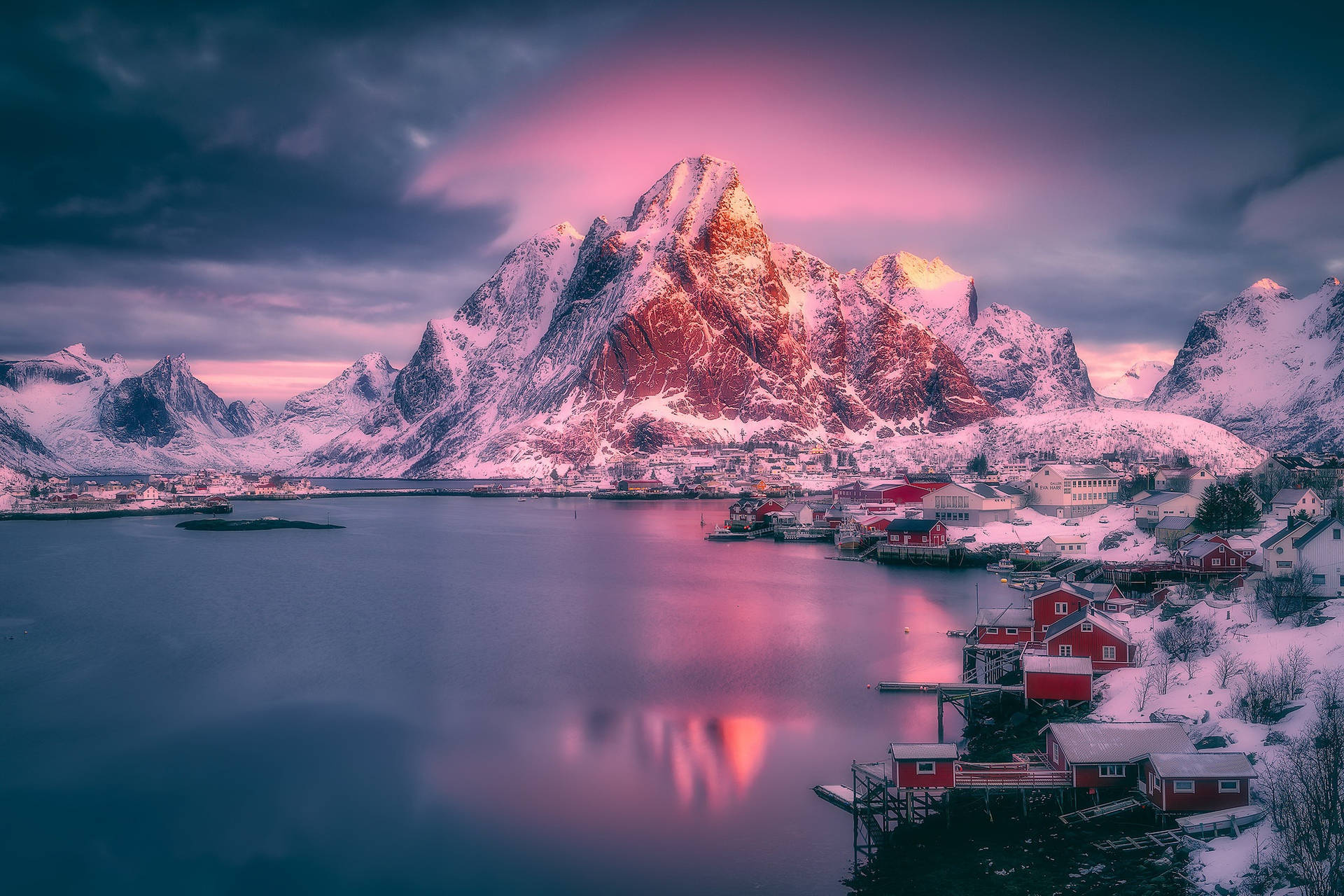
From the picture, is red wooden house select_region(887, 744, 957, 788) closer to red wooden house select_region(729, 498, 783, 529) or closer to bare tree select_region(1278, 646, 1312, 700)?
bare tree select_region(1278, 646, 1312, 700)

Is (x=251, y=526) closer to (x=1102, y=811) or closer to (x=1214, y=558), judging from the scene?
(x=1214, y=558)

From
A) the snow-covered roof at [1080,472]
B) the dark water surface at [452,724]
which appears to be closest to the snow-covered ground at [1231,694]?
the dark water surface at [452,724]

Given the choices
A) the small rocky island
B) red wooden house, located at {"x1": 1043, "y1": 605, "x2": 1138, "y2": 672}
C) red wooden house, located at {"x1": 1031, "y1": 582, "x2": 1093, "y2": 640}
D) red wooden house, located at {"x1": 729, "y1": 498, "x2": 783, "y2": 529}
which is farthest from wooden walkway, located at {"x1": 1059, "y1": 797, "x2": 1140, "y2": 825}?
the small rocky island

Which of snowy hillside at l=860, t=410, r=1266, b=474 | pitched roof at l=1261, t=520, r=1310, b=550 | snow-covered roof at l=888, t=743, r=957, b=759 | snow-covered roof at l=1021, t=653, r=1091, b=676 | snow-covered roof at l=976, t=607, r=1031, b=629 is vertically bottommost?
snow-covered roof at l=888, t=743, r=957, b=759

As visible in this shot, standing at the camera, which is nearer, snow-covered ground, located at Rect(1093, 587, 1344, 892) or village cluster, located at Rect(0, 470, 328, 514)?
snow-covered ground, located at Rect(1093, 587, 1344, 892)

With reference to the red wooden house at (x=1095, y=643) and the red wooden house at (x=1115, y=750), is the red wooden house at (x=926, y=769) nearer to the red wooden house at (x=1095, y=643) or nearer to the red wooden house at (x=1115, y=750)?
the red wooden house at (x=1115, y=750)

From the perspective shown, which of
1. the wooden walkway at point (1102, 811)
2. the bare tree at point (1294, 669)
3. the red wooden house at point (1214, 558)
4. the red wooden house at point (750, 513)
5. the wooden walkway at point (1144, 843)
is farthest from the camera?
the red wooden house at point (750, 513)
